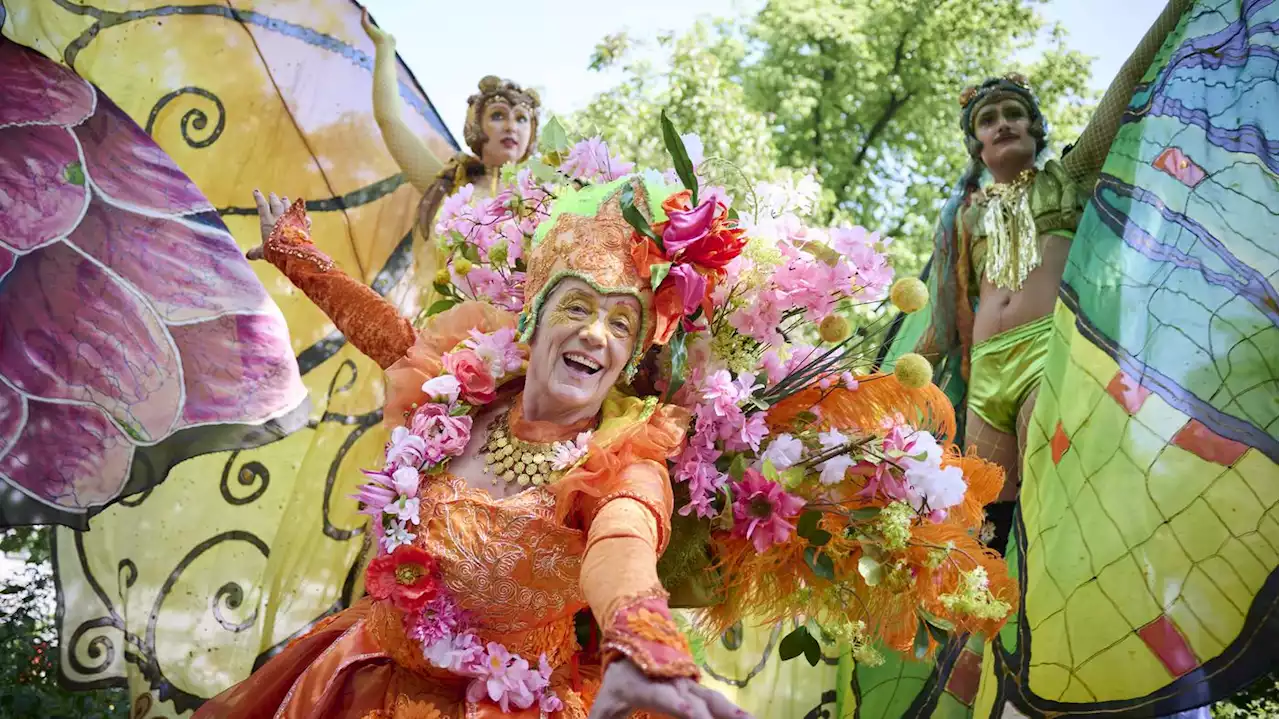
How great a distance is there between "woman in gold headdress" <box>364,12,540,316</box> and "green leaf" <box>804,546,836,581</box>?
2099 mm

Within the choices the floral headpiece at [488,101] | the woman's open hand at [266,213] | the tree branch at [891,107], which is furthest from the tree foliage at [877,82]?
the woman's open hand at [266,213]

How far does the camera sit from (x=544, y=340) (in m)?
2.19

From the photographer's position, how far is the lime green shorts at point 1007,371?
12.1 ft

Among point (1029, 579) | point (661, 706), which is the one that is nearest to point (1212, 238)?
point (1029, 579)

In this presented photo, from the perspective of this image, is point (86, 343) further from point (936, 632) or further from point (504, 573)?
point (936, 632)

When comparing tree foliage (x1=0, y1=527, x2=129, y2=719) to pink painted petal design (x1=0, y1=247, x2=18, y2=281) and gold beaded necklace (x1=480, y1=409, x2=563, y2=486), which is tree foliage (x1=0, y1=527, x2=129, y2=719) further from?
gold beaded necklace (x1=480, y1=409, x2=563, y2=486)

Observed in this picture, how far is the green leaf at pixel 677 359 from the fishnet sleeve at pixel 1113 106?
1813mm

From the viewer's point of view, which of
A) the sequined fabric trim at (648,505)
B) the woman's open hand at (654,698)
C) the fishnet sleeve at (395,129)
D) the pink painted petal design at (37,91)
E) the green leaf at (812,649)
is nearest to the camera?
the woman's open hand at (654,698)

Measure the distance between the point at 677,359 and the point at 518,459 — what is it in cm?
36

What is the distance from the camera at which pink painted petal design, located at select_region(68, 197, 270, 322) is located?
355 cm

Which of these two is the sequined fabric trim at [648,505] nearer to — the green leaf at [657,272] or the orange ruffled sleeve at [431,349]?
the green leaf at [657,272]

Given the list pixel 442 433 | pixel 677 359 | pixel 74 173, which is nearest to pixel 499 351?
pixel 442 433

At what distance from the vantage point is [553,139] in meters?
2.51

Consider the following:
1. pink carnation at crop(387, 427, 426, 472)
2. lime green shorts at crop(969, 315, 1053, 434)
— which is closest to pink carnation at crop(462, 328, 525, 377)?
pink carnation at crop(387, 427, 426, 472)
